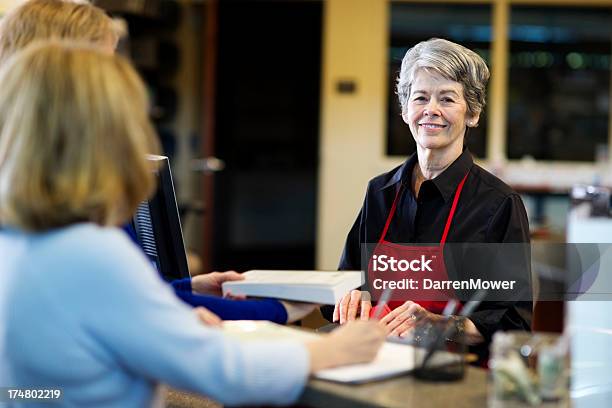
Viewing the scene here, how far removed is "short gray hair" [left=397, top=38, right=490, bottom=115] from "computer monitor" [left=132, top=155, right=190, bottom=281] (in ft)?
2.33

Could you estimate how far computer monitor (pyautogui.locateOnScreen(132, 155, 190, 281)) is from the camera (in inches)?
73.0

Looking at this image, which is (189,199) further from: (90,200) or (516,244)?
(90,200)

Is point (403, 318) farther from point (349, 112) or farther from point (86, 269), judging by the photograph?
point (349, 112)

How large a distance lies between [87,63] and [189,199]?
23.0 ft

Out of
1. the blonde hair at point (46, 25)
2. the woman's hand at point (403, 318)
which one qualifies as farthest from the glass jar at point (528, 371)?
the blonde hair at point (46, 25)

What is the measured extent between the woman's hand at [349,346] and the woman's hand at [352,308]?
656 mm

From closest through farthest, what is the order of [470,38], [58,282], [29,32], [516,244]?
[58,282] < [29,32] < [516,244] < [470,38]

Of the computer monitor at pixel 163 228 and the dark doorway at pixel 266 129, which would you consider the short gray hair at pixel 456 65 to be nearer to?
the computer monitor at pixel 163 228

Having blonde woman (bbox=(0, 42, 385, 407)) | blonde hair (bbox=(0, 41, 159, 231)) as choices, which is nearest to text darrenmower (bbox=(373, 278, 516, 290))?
blonde woman (bbox=(0, 42, 385, 407))

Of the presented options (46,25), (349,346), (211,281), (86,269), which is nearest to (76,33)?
(46,25)

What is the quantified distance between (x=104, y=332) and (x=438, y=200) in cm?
119

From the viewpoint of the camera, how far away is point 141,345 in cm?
116

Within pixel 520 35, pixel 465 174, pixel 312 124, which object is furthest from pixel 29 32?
pixel 520 35

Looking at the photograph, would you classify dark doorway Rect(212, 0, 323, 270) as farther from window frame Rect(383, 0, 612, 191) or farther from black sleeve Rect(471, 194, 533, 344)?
black sleeve Rect(471, 194, 533, 344)
